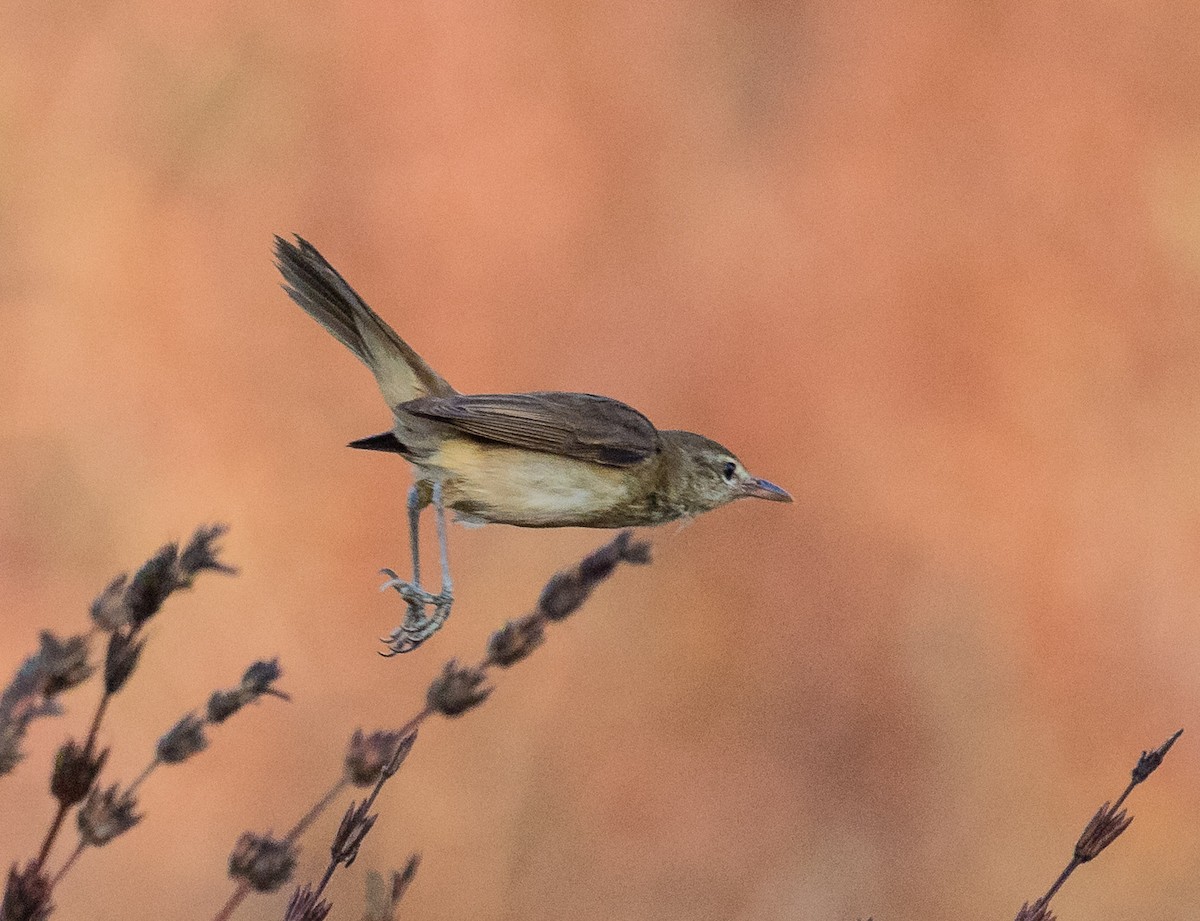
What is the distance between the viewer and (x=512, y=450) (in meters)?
2.97

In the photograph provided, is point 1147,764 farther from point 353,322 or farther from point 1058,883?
point 353,322

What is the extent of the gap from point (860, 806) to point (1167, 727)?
6.26 feet

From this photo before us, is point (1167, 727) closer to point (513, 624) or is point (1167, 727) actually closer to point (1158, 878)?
point (1158, 878)

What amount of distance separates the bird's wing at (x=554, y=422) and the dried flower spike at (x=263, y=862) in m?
1.59

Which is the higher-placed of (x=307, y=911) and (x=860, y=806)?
(x=860, y=806)

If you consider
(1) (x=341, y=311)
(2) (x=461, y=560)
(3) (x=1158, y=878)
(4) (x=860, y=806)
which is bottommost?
(3) (x=1158, y=878)

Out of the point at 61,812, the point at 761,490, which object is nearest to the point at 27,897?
the point at 61,812

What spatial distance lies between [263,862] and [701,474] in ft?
6.80

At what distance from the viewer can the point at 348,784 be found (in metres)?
1.42

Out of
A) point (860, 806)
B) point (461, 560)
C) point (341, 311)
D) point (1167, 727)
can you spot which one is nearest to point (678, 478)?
point (341, 311)

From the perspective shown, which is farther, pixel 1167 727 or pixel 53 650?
pixel 1167 727

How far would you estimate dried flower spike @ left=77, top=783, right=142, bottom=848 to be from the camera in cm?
128

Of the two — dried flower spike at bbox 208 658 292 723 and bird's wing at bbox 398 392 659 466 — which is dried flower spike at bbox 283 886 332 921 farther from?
bird's wing at bbox 398 392 659 466

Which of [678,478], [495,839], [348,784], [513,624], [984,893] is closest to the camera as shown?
[348,784]
